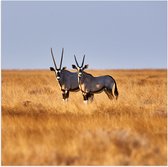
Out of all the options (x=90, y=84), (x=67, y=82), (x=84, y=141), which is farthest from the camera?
(x=67, y=82)

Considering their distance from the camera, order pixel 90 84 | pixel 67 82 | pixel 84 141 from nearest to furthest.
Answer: pixel 84 141, pixel 90 84, pixel 67 82

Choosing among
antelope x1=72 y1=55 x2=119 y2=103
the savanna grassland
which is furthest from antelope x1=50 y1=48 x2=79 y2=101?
the savanna grassland

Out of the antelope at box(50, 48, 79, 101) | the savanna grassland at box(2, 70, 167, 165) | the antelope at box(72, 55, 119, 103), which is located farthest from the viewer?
the antelope at box(50, 48, 79, 101)

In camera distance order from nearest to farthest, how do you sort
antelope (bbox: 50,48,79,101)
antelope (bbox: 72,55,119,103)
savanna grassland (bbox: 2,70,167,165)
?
1. savanna grassland (bbox: 2,70,167,165)
2. antelope (bbox: 72,55,119,103)
3. antelope (bbox: 50,48,79,101)

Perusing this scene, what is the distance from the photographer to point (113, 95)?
16.5 metres

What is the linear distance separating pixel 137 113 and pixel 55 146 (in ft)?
16.8

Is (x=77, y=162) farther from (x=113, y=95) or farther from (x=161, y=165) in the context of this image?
(x=113, y=95)

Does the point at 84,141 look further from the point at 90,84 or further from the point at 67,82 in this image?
the point at 67,82

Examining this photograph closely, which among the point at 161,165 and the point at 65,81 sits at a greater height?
the point at 65,81

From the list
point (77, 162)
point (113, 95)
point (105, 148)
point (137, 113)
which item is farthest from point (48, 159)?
point (113, 95)

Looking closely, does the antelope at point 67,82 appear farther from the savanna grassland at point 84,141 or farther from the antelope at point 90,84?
the savanna grassland at point 84,141

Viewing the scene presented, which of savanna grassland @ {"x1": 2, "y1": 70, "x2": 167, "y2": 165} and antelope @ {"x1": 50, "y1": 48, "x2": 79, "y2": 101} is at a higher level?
antelope @ {"x1": 50, "y1": 48, "x2": 79, "y2": 101}

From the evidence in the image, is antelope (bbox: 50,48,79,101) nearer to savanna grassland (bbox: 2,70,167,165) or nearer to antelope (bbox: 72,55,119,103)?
antelope (bbox: 72,55,119,103)

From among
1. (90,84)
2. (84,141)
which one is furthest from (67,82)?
(84,141)
